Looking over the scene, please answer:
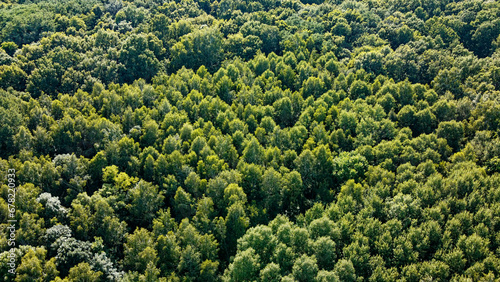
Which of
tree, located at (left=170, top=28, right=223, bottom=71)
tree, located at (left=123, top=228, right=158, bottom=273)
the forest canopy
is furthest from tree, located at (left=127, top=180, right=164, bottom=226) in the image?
tree, located at (left=170, top=28, right=223, bottom=71)

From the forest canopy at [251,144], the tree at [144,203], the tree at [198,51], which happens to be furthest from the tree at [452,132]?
the tree at [198,51]

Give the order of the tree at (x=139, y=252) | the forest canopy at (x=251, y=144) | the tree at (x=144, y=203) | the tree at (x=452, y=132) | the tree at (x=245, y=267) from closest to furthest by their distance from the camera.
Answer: the tree at (x=245, y=267)
the tree at (x=139, y=252)
the forest canopy at (x=251, y=144)
the tree at (x=144, y=203)
the tree at (x=452, y=132)

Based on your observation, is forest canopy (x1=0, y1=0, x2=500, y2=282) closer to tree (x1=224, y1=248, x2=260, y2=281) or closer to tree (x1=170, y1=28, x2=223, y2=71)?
tree (x1=224, y1=248, x2=260, y2=281)

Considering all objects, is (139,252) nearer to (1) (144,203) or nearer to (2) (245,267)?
(1) (144,203)

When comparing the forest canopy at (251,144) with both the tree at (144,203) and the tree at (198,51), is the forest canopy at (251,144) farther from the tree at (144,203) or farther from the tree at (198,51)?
the tree at (198,51)

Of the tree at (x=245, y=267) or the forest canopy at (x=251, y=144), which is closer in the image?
the tree at (x=245, y=267)

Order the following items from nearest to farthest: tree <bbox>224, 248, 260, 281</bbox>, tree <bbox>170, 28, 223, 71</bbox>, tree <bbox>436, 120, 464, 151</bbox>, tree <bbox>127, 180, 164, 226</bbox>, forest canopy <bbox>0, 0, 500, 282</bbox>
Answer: tree <bbox>224, 248, 260, 281</bbox>
forest canopy <bbox>0, 0, 500, 282</bbox>
tree <bbox>127, 180, 164, 226</bbox>
tree <bbox>436, 120, 464, 151</bbox>
tree <bbox>170, 28, 223, 71</bbox>

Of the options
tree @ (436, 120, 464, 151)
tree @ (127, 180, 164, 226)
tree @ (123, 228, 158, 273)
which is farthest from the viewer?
tree @ (436, 120, 464, 151)

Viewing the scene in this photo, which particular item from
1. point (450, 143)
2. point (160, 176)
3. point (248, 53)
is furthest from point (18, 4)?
point (450, 143)
